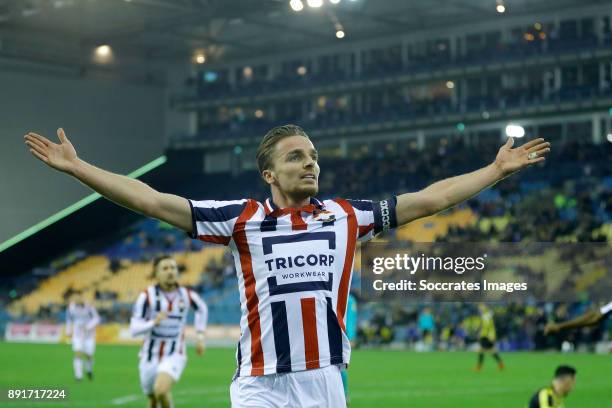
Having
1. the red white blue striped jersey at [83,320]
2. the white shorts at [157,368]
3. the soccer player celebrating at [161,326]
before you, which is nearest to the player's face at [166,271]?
the soccer player celebrating at [161,326]

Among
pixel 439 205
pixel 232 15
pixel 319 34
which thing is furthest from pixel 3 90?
pixel 439 205

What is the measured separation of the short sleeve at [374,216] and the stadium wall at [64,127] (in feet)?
57.9

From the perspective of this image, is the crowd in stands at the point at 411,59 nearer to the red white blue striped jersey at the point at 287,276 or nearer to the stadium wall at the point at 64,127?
the stadium wall at the point at 64,127

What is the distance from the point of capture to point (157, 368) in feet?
40.4

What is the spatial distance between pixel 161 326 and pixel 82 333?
39.3 feet

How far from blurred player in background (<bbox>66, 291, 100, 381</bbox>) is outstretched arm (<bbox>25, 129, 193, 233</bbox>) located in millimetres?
18416

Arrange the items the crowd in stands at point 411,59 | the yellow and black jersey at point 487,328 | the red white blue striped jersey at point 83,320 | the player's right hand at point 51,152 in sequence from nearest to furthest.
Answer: the player's right hand at point 51,152 → the red white blue striped jersey at point 83,320 → the yellow and black jersey at point 487,328 → the crowd in stands at point 411,59

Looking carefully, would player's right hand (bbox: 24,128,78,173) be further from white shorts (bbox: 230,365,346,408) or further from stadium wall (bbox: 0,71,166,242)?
stadium wall (bbox: 0,71,166,242)

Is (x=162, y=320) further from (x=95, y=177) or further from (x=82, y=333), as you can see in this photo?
(x=82, y=333)

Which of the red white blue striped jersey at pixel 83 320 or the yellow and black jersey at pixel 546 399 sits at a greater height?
the red white blue striped jersey at pixel 83 320

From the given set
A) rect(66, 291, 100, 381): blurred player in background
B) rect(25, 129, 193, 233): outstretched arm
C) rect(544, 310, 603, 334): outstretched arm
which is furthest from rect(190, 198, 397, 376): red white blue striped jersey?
rect(66, 291, 100, 381): blurred player in background

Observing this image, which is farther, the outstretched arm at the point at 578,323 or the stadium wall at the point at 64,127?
the stadium wall at the point at 64,127

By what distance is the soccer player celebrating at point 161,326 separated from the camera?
1223 centimetres

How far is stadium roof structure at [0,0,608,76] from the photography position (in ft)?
127
